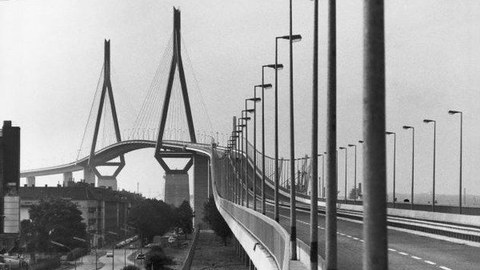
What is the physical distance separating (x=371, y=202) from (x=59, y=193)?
18368 cm

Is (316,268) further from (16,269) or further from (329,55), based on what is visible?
(16,269)

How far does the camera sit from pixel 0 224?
137m

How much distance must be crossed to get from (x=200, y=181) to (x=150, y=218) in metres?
19.8

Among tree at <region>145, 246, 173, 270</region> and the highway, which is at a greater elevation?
the highway

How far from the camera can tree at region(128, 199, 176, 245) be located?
561 feet

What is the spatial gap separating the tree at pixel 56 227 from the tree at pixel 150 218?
81.5 feet

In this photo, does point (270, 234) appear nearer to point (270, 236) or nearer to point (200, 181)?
point (270, 236)

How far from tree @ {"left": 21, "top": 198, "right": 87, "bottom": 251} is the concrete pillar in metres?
43.0

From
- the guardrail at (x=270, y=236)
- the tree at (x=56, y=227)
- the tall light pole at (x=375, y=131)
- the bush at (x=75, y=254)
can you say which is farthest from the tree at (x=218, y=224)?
the tall light pole at (x=375, y=131)

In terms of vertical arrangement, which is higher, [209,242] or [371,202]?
[371,202]

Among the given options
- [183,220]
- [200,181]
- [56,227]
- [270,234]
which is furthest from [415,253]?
[183,220]

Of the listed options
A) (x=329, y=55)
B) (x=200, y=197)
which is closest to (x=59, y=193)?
(x=200, y=197)

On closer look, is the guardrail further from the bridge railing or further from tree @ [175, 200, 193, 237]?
tree @ [175, 200, 193, 237]

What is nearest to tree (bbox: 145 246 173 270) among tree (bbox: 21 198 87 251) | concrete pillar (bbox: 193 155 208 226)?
tree (bbox: 21 198 87 251)
